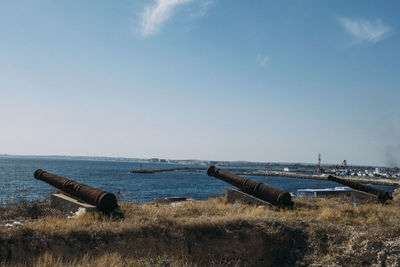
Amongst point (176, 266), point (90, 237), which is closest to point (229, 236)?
point (176, 266)

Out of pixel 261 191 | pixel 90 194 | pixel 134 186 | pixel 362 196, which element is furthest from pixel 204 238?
pixel 134 186

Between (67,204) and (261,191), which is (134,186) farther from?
(67,204)

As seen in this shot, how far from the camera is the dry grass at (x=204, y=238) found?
7145 millimetres

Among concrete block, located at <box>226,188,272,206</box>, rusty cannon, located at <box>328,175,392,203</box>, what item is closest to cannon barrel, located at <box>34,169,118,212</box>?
concrete block, located at <box>226,188,272,206</box>

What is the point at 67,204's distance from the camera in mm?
10336

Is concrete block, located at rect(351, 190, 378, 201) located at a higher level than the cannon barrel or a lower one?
lower

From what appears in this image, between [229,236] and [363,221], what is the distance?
5176mm

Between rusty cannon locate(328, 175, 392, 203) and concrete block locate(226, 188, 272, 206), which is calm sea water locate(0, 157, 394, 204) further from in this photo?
rusty cannon locate(328, 175, 392, 203)

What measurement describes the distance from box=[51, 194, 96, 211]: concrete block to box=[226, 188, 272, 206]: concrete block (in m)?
6.33

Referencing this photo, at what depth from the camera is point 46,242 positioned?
7066mm

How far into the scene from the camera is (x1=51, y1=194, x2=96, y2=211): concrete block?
9688 mm

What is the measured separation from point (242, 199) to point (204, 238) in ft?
16.8

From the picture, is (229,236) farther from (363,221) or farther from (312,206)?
(312,206)

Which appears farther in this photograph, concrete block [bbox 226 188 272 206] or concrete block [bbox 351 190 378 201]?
concrete block [bbox 351 190 378 201]
